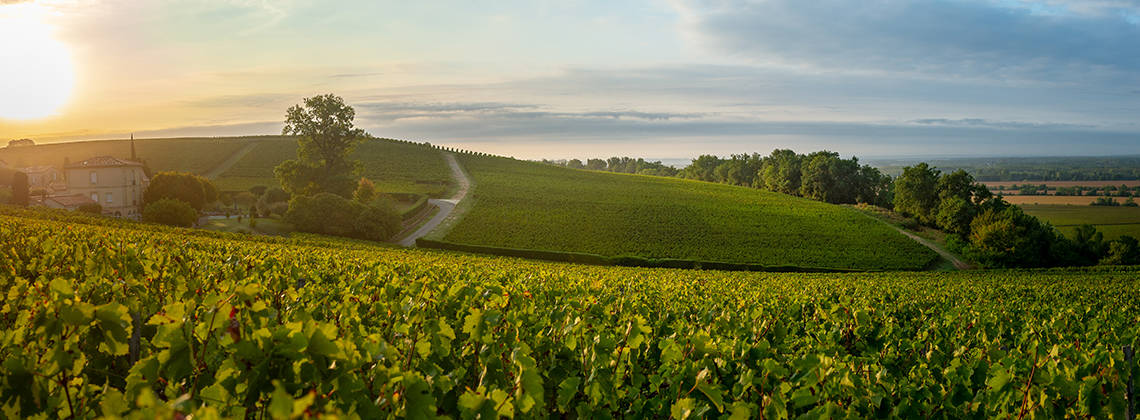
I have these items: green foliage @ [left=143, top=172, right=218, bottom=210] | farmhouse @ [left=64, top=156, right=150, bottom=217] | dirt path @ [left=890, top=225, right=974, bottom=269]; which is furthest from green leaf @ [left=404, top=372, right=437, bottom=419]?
farmhouse @ [left=64, top=156, right=150, bottom=217]

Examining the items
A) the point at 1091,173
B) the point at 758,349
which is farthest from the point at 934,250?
the point at 1091,173

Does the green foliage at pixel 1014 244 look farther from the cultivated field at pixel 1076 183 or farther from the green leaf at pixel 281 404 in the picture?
the cultivated field at pixel 1076 183

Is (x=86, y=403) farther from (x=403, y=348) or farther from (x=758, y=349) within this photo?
(x=758, y=349)

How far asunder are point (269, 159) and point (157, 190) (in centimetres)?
4982

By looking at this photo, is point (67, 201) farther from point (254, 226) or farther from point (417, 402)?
point (417, 402)

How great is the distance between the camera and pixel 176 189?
59062 mm

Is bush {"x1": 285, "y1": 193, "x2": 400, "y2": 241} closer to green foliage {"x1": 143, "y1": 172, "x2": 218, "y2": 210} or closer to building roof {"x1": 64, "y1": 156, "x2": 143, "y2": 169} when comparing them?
green foliage {"x1": 143, "y1": 172, "x2": 218, "y2": 210}

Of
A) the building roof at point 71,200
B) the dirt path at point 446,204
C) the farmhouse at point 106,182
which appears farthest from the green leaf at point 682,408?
the farmhouse at point 106,182

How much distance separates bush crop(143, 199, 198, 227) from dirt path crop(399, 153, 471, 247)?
17.1 metres

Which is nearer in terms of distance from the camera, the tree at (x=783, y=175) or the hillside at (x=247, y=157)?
the hillside at (x=247, y=157)

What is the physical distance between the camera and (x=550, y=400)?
160 inches

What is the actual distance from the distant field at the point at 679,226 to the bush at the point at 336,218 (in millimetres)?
6242

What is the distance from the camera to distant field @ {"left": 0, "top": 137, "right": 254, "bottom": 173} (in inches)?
4257

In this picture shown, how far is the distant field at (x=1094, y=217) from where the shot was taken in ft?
275
